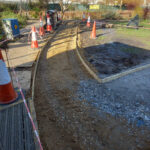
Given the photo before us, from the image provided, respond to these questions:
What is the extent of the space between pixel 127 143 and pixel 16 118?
2.25 m

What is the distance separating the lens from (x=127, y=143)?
2709 millimetres

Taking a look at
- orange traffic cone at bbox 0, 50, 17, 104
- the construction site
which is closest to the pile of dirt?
the construction site

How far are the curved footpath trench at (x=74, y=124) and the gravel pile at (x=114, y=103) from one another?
178mm

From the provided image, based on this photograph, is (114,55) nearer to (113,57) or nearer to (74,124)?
(113,57)

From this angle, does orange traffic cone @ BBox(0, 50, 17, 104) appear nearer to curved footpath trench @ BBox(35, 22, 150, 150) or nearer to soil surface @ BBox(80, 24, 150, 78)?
curved footpath trench @ BBox(35, 22, 150, 150)

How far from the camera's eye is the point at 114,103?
3.75 m

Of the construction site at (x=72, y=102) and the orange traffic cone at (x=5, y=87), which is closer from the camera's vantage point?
the construction site at (x=72, y=102)

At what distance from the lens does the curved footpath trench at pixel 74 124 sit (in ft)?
8.80

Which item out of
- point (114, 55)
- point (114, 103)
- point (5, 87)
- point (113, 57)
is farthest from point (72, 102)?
point (114, 55)

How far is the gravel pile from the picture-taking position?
3.32 m

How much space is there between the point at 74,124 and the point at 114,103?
4.27 ft

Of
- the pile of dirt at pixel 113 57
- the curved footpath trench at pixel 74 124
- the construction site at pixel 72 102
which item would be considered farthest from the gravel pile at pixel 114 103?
the pile of dirt at pixel 113 57

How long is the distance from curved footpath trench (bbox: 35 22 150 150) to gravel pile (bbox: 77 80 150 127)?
0.58ft

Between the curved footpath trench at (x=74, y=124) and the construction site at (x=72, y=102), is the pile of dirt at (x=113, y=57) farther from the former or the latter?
the curved footpath trench at (x=74, y=124)
